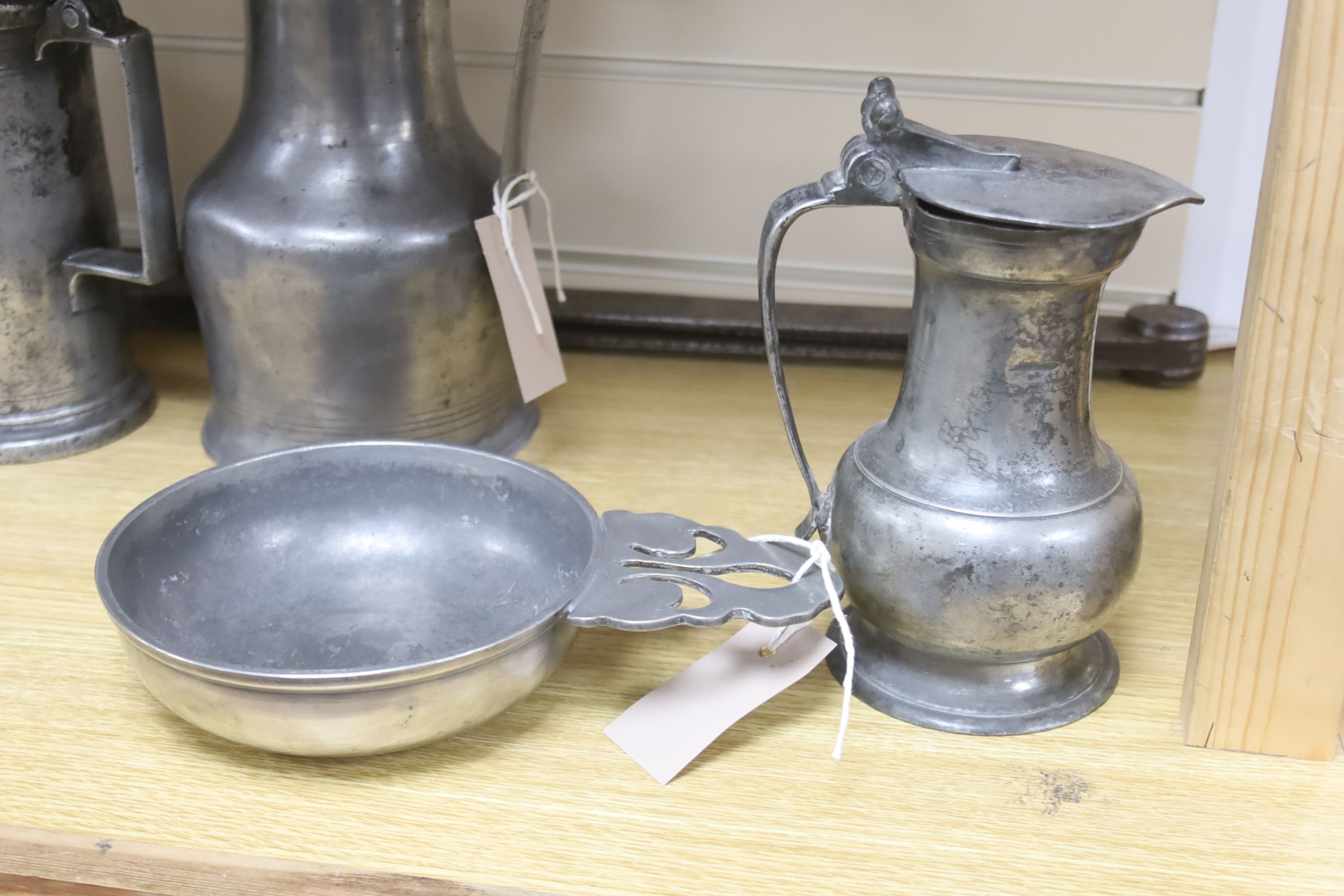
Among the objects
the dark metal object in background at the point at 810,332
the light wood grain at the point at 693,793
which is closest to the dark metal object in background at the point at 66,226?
the light wood grain at the point at 693,793

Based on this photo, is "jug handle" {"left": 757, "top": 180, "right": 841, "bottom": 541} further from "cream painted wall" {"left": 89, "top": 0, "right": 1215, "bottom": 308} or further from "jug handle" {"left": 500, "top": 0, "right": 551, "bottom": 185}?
"cream painted wall" {"left": 89, "top": 0, "right": 1215, "bottom": 308}

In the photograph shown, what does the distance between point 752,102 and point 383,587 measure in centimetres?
42

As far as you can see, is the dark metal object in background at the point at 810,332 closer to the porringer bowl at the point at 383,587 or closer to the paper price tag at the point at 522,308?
the paper price tag at the point at 522,308

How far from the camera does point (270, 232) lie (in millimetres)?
609

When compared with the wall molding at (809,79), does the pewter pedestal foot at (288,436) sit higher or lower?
lower

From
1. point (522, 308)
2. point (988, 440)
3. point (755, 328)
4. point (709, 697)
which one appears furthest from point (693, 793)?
point (755, 328)

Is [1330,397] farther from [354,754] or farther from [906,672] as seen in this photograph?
[354,754]

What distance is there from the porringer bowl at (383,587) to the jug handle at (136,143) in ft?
0.54

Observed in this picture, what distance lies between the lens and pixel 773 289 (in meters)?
0.50

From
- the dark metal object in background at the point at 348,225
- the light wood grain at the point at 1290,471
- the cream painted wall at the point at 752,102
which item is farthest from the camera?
the cream painted wall at the point at 752,102

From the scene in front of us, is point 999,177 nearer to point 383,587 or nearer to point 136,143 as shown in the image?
point 383,587

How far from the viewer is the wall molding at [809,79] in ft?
2.59

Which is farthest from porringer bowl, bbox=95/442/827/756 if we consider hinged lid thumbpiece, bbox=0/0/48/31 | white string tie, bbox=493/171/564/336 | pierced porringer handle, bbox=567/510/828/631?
hinged lid thumbpiece, bbox=0/0/48/31

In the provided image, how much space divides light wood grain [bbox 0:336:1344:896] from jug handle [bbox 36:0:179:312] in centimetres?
17
